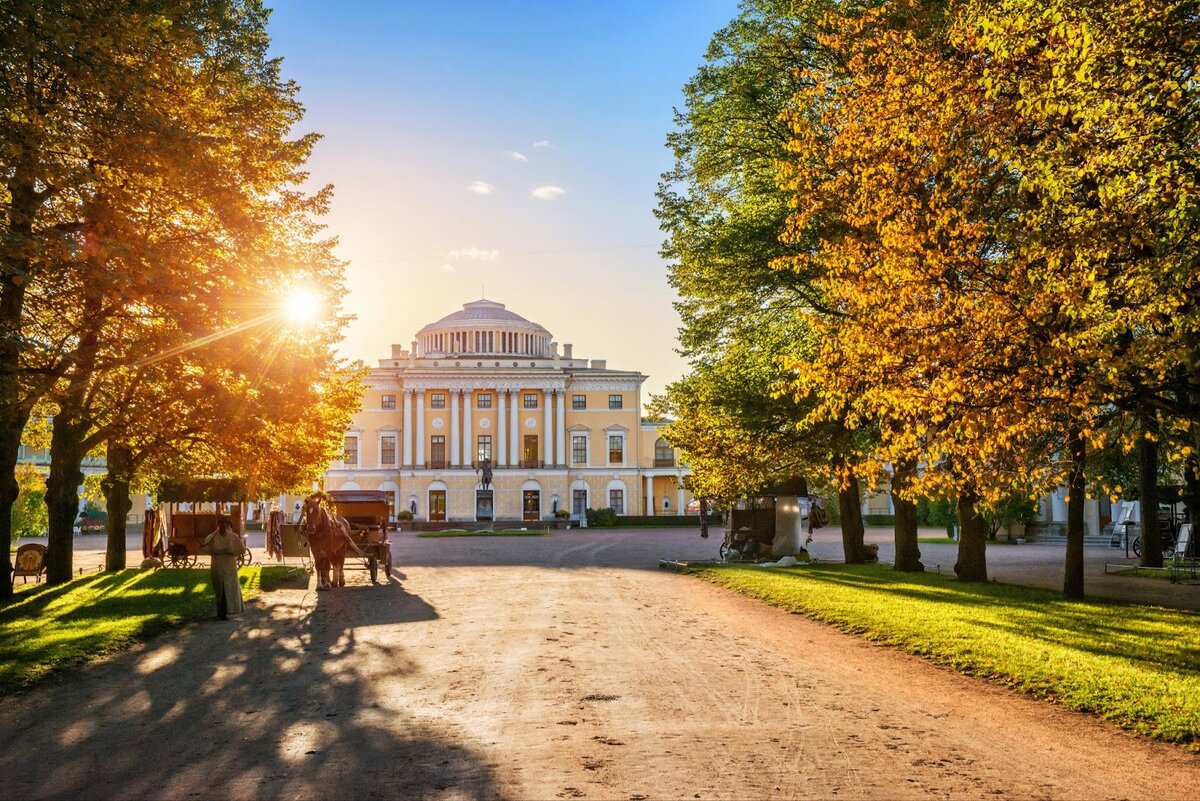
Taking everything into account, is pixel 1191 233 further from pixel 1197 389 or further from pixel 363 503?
pixel 363 503

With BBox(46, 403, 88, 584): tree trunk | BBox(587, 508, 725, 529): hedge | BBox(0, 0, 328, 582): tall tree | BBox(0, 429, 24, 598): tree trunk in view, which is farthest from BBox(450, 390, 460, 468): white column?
BBox(0, 429, 24, 598): tree trunk

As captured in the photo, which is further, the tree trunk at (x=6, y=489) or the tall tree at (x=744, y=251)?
the tall tree at (x=744, y=251)

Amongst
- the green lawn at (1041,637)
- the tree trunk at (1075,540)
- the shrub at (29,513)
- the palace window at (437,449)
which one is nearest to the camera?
the green lawn at (1041,637)

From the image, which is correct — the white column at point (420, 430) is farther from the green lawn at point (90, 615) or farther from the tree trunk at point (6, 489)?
the tree trunk at point (6, 489)

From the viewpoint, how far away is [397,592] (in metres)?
20.2

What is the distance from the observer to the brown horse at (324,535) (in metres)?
20.4

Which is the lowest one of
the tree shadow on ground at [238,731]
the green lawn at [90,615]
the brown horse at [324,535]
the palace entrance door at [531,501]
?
the palace entrance door at [531,501]

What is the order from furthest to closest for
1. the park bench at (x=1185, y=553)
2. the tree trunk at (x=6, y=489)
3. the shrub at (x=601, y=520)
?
the shrub at (x=601, y=520) → the park bench at (x=1185, y=553) → the tree trunk at (x=6, y=489)

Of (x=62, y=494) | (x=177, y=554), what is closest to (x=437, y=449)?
(x=177, y=554)

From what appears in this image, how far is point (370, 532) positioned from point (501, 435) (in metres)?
68.5

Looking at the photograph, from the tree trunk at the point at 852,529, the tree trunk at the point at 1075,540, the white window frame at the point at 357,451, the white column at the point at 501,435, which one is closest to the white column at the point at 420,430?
the white window frame at the point at 357,451

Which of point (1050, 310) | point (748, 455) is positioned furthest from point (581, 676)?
point (748, 455)

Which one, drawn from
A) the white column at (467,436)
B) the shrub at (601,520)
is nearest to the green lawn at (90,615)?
the shrub at (601,520)

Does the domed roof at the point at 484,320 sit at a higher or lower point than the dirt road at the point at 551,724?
higher
